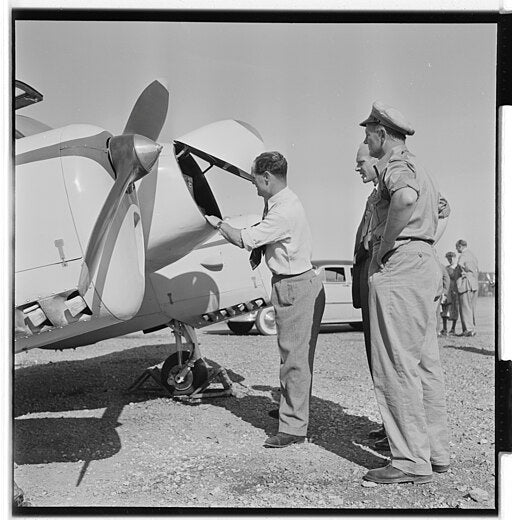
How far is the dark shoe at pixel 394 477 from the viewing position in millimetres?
3568

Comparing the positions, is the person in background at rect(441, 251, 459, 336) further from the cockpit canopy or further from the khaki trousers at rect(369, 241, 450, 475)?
the cockpit canopy

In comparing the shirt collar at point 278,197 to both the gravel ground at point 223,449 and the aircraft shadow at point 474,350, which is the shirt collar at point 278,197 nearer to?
the gravel ground at point 223,449

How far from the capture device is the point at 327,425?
16.5 ft

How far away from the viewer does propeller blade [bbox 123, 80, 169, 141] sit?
4.62 metres

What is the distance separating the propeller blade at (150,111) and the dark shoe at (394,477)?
8.49ft

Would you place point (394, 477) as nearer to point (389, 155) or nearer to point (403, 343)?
point (403, 343)

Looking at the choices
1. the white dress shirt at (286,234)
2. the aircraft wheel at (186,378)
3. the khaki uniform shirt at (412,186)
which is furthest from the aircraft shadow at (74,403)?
the khaki uniform shirt at (412,186)

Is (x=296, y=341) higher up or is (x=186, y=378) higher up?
(x=296, y=341)

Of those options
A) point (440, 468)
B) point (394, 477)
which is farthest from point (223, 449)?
point (440, 468)

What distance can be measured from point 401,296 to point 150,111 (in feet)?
6.98

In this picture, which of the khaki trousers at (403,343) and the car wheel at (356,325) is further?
the car wheel at (356,325)

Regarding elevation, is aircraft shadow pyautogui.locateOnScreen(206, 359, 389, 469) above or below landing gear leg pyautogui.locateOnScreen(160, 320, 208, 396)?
below

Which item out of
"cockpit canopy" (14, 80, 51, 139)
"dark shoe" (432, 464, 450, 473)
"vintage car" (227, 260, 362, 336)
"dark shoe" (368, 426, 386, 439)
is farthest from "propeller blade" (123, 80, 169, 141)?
"vintage car" (227, 260, 362, 336)

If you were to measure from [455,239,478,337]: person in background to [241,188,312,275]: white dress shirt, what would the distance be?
17.4 feet
